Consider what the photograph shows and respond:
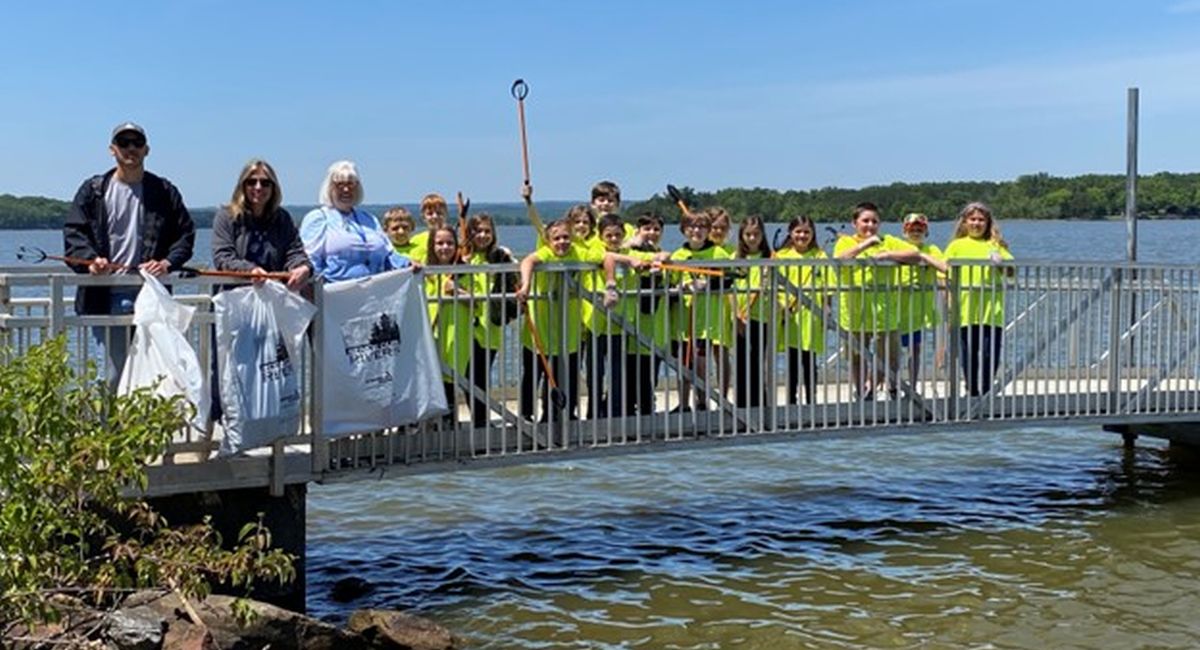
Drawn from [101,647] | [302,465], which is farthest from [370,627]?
[101,647]

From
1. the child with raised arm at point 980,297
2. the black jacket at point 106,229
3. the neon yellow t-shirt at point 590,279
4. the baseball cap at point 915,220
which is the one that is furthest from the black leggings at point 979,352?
the black jacket at point 106,229

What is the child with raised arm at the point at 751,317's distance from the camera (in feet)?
34.7

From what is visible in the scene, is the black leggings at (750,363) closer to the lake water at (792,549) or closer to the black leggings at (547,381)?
the lake water at (792,549)

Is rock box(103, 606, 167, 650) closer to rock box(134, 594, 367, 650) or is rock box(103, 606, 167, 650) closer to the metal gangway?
rock box(134, 594, 367, 650)

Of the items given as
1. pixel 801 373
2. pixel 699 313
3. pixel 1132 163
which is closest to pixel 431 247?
pixel 699 313

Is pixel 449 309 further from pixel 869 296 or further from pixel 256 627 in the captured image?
pixel 869 296

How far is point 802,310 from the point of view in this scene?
10.7 m

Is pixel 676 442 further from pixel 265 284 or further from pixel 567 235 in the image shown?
pixel 265 284

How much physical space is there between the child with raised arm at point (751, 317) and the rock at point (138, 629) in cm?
477

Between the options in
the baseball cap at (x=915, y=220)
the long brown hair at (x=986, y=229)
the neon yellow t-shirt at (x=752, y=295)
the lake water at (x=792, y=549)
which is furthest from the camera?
the long brown hair at (x=986, y=229)

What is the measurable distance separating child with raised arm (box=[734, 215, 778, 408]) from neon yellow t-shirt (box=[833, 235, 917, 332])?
624mm

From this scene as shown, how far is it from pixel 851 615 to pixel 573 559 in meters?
2.44

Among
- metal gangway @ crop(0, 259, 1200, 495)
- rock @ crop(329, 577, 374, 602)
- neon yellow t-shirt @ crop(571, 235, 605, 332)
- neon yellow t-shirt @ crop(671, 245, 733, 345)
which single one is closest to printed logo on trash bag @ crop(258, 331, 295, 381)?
metal gangway @ crop(0, 259, 1200, 495)

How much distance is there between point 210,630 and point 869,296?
18.6 ft
